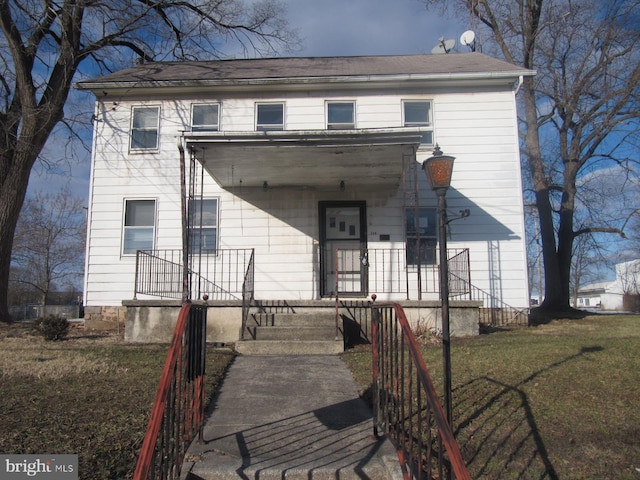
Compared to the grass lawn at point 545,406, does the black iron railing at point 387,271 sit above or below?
above

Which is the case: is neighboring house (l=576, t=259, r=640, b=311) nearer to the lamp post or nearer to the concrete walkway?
the concrete walkway

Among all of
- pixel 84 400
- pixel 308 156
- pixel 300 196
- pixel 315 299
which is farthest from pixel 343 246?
pixel 84 400

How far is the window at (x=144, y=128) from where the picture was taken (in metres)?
11.3

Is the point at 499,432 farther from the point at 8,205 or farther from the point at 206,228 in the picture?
the point at 8,205

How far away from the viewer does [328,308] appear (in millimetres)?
8875

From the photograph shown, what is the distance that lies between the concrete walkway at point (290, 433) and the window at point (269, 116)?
22.4 ft

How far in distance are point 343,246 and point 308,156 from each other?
2.86 m

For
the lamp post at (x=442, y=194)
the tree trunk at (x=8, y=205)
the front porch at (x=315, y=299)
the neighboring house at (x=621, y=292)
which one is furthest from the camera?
the neighboring house at (x=621, y=292)

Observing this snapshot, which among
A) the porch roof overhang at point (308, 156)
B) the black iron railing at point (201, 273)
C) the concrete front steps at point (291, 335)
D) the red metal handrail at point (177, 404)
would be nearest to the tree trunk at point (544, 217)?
the porch roof overhang at point (308, 156)

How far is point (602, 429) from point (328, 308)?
559 centimetres

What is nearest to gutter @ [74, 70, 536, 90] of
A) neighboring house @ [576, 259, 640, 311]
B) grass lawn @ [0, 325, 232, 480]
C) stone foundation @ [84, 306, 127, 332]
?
stone foundation @ [84, 306, 127, 332]

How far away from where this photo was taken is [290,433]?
3811 millimetres

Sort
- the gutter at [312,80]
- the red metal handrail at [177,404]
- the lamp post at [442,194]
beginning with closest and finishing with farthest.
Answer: the red metal handrail at [177,404] < the lamp post at [442,194] < the gutter at [312,80]

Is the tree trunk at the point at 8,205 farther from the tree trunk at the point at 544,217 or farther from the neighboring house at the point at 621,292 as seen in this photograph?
the neighboring house at the point at 621,292
